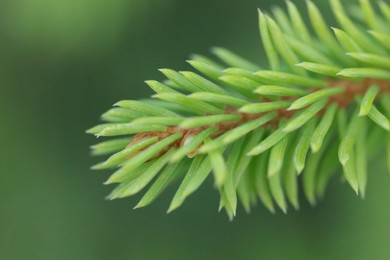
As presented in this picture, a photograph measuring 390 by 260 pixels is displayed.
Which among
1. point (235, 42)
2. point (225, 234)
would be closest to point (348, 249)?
point (225, 234)

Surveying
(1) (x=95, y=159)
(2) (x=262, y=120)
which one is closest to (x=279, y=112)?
(2) (x=262, y=120)

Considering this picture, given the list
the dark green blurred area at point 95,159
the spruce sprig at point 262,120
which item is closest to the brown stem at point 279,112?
the spruce sprig at point 262,120

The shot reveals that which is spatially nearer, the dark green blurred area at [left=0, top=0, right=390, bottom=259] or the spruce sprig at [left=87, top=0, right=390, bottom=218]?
the spruce sprig at [left=87, top=0, right=390, bottom=218]

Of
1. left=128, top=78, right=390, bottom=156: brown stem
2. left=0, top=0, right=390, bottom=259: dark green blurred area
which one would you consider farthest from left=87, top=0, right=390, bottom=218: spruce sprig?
A: left=0, top=0, right=390, bottom=259: dark green blurred area

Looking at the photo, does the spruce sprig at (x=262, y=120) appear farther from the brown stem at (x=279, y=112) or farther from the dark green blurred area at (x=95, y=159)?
the dark green blurred area at (x=95, y=159)

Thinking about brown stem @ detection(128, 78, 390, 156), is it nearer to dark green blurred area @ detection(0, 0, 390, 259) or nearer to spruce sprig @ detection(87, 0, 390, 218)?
spruce sprig @ detection(87, 0, 390, 218)
